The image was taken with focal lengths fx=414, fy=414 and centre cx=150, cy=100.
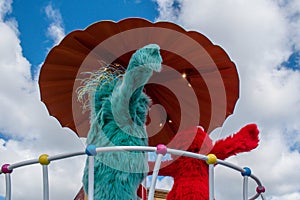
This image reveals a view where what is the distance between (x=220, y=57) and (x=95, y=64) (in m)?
0.77

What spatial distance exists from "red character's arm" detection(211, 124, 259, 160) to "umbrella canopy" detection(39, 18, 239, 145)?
1.35ft

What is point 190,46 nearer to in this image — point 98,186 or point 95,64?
point 95,64

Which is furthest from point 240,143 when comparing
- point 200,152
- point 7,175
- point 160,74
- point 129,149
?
point 7,175

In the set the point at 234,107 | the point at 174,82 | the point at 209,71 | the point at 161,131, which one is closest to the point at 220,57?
the point at 209,71

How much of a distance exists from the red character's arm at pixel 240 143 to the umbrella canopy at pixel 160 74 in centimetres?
41

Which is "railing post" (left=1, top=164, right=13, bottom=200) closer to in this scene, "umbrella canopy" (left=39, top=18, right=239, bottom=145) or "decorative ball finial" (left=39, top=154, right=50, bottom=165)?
"decorative ball finial" (left=39, top=154, right=50, bottom=165)

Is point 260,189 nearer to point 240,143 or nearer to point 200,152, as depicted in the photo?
point 240,143

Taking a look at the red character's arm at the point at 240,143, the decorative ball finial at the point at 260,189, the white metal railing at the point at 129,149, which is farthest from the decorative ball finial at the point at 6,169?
the decorative ball finial at the point at 260,189

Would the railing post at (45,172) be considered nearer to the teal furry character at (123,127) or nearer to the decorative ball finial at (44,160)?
the decorative ball finial at (44,160)

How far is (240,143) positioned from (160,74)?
65 centimetres

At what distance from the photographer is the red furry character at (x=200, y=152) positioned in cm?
233

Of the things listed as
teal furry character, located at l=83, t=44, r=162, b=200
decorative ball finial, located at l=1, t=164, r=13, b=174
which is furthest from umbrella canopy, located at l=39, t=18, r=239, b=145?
decorative ball finial, located at l=1, t=164, r=13, b=174

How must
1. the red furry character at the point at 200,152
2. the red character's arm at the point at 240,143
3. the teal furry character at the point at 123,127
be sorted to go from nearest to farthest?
the teal furry character at the point at 123,127
the red furry character at the point at 200,152
the red character's arm at the point at 240,143

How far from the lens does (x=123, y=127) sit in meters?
2.11
